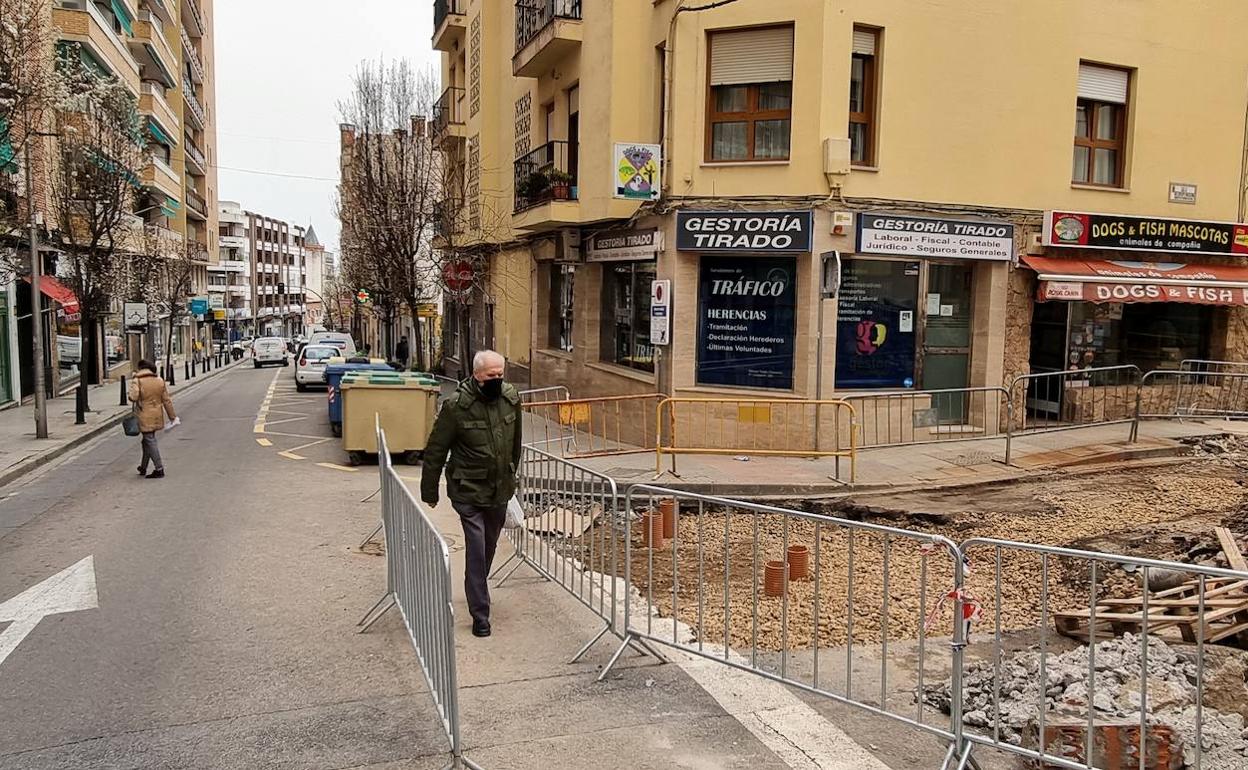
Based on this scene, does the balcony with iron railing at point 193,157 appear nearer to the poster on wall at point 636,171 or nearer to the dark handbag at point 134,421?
the dark handbag at point 134,421

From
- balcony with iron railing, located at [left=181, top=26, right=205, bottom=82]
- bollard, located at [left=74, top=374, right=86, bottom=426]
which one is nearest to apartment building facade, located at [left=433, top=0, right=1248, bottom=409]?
bollard, located at [left=74, top=374, right=86, bottom=426]

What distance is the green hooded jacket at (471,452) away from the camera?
596 centimetres

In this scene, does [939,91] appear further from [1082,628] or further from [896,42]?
[1082,628]

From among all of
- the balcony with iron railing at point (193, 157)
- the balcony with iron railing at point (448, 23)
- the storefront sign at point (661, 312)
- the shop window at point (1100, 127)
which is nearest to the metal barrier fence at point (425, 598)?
the storefront sign at point (661, 312)

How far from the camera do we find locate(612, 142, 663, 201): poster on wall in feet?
45.5

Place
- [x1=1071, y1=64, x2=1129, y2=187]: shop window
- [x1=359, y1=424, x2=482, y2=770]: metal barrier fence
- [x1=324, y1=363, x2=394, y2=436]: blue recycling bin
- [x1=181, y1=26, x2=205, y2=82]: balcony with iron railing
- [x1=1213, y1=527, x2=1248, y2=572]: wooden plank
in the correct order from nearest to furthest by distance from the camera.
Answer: [x1=359, y1=424, x2=482, y2=770]: metal barrier fence, [x1=1213, y1=527, x2=1248, y2=572]: wooden plank, [x1=1071, y1=64, x2=1129, y2=187]: shop window, [x1=324, y1=363, x2=394, y2=436]: blue recycling bin, [x1=181, y1=26, x2=205, y2=82]: balcony with iron railing

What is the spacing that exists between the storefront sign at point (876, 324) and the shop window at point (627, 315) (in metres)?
3.34

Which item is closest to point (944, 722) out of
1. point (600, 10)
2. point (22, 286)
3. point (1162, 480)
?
point (1162, 480)

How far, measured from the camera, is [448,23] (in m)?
28.8

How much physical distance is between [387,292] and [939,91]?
19.8 m

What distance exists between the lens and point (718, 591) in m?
7.11

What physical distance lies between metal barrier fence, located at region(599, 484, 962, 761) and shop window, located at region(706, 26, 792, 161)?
21.9ft

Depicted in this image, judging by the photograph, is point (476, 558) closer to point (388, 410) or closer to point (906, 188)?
point (388, 410)

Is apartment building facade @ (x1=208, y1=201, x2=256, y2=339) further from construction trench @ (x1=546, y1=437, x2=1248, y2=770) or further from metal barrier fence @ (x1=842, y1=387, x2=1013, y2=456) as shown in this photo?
construction trench @ (x1=546, y1=437, x2=1248, y2=770)
